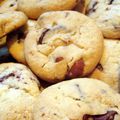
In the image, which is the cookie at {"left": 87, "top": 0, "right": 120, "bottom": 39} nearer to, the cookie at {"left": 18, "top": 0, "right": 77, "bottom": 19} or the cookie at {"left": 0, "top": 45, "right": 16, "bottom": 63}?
the cookie at {"left": 18, "top": 0, "right": 77, "bottom": 19}

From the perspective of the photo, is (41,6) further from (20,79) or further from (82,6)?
(20,79)

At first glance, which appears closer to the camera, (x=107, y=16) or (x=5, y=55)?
(x=107, y=16)

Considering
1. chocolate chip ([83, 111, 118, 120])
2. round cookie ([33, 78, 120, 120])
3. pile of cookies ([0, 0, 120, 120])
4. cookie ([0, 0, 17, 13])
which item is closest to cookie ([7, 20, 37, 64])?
pile of cookies ([0, 0, 120, 120])

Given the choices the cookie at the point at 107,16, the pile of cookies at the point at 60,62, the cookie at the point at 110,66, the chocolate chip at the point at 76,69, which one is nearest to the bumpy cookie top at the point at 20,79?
the pile of cookies at the point at 60,62

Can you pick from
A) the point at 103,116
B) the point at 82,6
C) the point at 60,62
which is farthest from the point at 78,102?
the point at 82,6

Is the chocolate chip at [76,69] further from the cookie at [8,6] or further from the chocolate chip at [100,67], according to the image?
the cookie at [8,6]

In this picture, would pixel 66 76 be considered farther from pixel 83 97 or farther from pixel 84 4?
pixel 84 4

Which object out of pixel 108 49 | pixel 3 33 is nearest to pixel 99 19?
pixel 108 49
